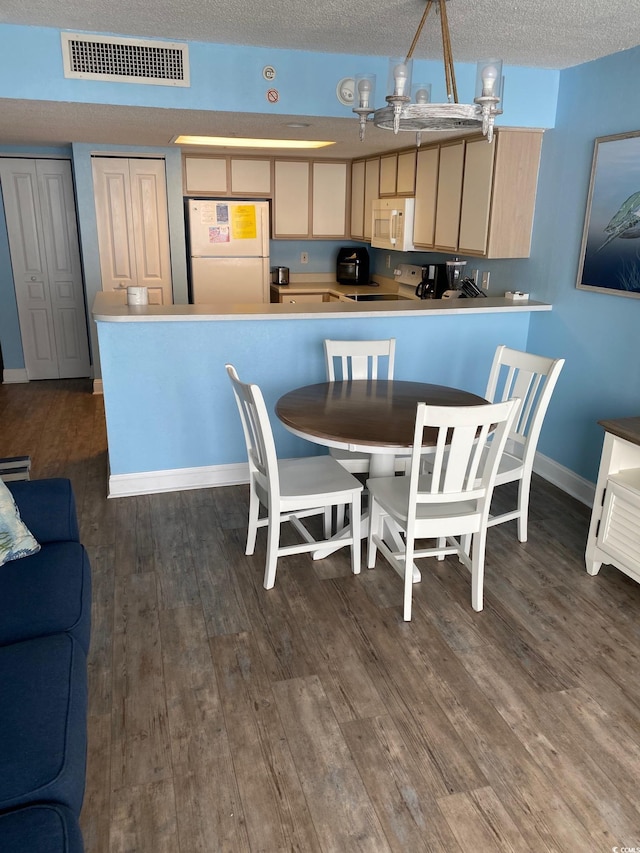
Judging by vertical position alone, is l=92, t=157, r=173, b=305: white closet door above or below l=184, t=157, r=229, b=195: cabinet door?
below

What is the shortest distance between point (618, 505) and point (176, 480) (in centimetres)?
241

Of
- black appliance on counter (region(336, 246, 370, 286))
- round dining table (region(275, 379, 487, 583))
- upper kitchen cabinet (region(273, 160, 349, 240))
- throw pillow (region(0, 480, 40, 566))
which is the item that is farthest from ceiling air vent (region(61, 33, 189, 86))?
black appliance on counter (region(336, 246, 370, 286))

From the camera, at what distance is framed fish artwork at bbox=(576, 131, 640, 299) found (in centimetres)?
325

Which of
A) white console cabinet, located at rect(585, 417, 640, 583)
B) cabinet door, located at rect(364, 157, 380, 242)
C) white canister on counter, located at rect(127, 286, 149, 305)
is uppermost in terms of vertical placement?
cabinet door, located at rect(364, 157, 380, 242)

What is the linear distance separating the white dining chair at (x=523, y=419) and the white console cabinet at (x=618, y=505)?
313mm

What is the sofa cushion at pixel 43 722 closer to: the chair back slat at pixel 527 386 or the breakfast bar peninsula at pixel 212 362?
the breakfast bar peninsula at pixel 212 362

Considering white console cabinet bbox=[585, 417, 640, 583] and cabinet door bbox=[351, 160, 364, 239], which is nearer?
white console cabinet bbox=[585, 417, 640, 583]

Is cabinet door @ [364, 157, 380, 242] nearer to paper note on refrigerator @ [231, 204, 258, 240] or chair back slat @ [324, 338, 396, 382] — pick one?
paper note on refrigerator @ [231, 204, 258, 240]

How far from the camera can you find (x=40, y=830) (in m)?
1.22

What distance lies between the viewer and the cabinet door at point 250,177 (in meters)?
5.96

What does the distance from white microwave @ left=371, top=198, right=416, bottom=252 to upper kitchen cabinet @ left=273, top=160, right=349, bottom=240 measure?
32.1 inches

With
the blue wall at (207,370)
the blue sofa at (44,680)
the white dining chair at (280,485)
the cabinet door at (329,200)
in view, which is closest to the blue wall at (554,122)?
the blue wall at (207,370)

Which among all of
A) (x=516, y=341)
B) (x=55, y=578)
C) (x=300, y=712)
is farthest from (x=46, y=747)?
(x=516, y=341)

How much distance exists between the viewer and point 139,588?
112 inches
